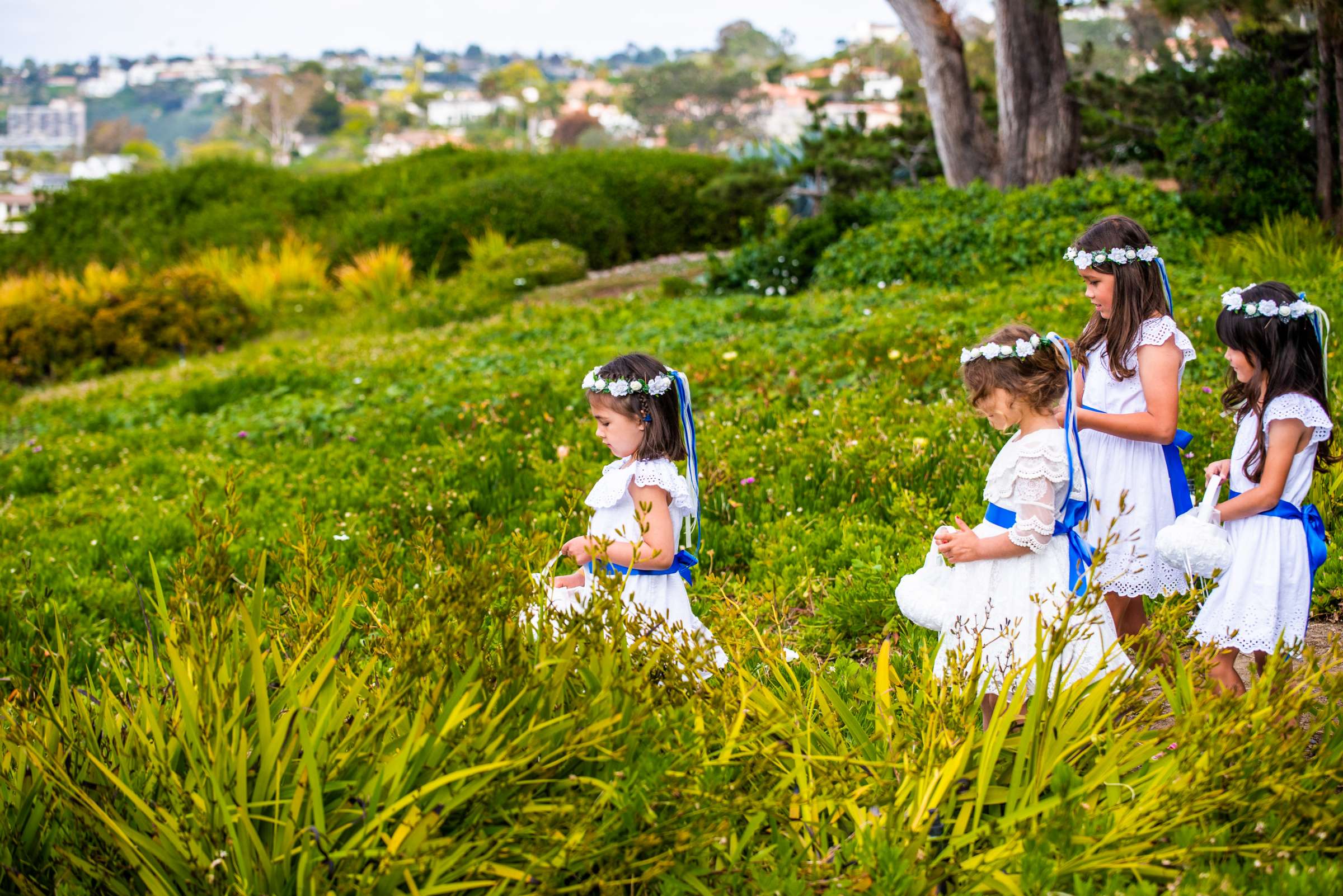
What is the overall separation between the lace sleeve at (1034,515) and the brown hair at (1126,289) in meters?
0.84

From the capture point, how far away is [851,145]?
46.2 ft

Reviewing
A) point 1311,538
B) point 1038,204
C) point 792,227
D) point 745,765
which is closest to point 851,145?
point 792,227

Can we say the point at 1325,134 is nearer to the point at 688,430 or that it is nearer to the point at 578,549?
the point at 688,430

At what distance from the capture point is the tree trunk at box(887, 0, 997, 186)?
1244 cm

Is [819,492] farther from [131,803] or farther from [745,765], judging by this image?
[131,803]

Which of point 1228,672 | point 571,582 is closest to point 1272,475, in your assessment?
point 1228,672

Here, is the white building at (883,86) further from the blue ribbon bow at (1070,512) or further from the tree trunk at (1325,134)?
the blue ribbon bow at (1070,512)

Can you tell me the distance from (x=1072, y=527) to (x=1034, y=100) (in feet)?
33.8

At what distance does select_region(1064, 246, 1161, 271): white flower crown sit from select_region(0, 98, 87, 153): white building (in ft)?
593

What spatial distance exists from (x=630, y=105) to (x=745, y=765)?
273 feet

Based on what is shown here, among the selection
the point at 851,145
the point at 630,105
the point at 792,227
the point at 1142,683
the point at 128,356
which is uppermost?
the point at 630,105

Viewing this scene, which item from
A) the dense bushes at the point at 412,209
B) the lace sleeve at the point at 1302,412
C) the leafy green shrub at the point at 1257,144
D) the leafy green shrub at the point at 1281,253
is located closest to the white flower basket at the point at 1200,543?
the lace sleeve at the point at 1302,412

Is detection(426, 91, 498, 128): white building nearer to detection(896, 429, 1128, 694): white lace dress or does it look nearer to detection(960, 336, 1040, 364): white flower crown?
detection(960, 336, 1040, 364): white flower crown

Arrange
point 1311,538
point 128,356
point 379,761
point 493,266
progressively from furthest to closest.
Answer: point 493,266
point 128,356
point 1311,538
point 379,761
